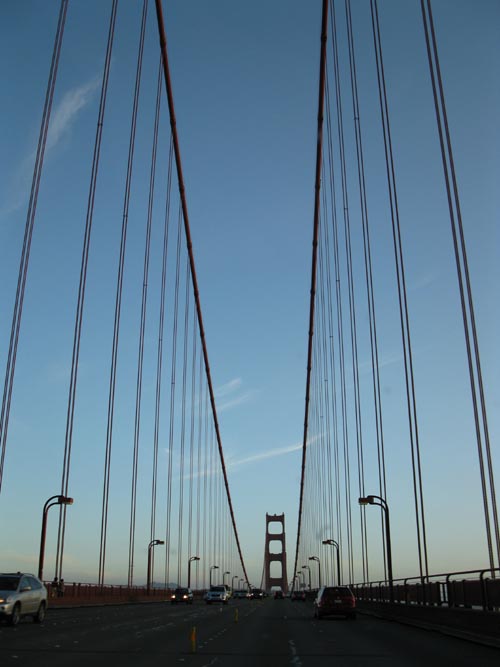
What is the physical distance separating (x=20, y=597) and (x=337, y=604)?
435 inches

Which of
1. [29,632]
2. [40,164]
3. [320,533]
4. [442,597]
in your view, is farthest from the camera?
[320,533]

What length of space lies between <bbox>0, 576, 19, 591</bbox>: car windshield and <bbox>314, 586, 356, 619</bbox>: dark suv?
10.9m

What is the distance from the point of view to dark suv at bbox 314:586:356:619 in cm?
2391

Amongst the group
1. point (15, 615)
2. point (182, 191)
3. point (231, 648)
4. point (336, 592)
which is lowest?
point (231, 648)

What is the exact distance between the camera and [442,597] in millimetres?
17375

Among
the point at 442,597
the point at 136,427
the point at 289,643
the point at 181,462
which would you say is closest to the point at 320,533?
the point at 181,462

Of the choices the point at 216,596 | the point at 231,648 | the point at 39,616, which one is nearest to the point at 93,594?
the point at 216,596

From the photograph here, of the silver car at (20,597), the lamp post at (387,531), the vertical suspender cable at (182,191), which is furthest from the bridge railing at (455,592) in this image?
the vertical suspender cable at (182,191)

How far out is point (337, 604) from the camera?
23969 mm

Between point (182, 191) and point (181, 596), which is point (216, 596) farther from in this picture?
point (182, 191)

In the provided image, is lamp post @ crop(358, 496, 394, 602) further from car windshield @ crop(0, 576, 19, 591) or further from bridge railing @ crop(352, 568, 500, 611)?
car windshield @ crop(0, 576, 19, 591)

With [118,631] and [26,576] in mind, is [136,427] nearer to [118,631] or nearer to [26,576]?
[26,576]

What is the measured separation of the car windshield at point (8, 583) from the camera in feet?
57.3

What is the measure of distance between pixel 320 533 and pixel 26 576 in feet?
194
